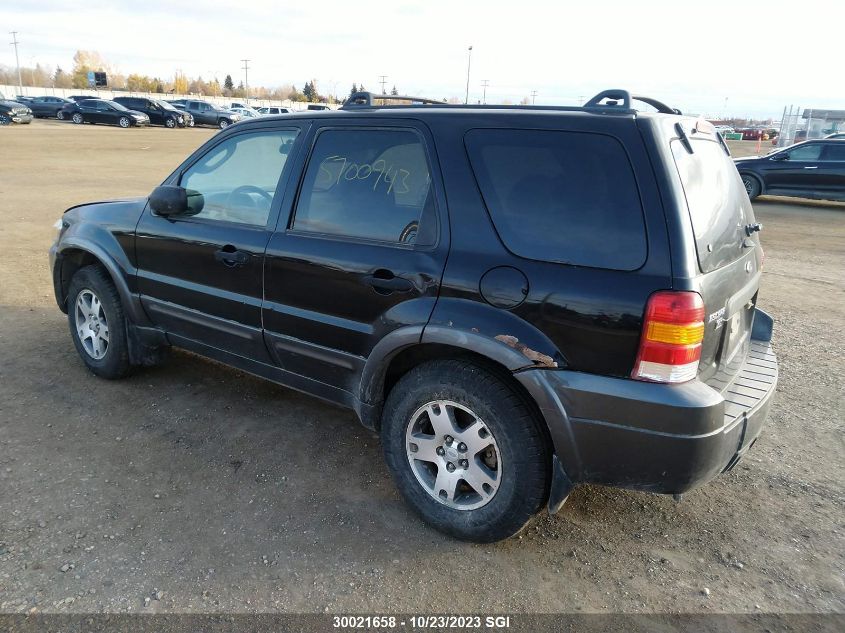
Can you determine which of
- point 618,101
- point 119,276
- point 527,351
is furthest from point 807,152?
point 119,276

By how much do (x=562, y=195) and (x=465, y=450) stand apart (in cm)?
118

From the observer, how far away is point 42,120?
3878 cm

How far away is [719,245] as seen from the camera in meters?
2.62

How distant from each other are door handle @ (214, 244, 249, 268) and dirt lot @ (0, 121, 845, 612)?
1038 millimetres

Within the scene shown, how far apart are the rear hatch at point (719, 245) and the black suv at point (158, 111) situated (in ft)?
129

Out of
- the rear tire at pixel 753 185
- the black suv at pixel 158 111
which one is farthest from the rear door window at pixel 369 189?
the black suv at pixel 158 111

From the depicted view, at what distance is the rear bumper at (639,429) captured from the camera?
2.37m

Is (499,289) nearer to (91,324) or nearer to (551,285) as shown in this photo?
(551,285)

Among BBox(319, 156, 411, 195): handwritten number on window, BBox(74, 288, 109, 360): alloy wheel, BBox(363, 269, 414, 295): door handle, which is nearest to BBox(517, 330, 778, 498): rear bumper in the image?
BBox(363, 269, 414, 295): door handle

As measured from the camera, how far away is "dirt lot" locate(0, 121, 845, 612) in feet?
8.48

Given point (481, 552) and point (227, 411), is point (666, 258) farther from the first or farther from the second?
point (227, 411)

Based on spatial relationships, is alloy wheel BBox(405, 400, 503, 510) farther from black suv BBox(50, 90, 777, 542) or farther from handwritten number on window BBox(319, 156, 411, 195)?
handwritten number on window BBox(319, 156, 411, 195)

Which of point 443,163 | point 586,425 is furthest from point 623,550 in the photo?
point 443,163

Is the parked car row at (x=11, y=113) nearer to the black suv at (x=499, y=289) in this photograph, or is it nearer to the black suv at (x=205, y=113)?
the black suv at (x=205, y=113)
